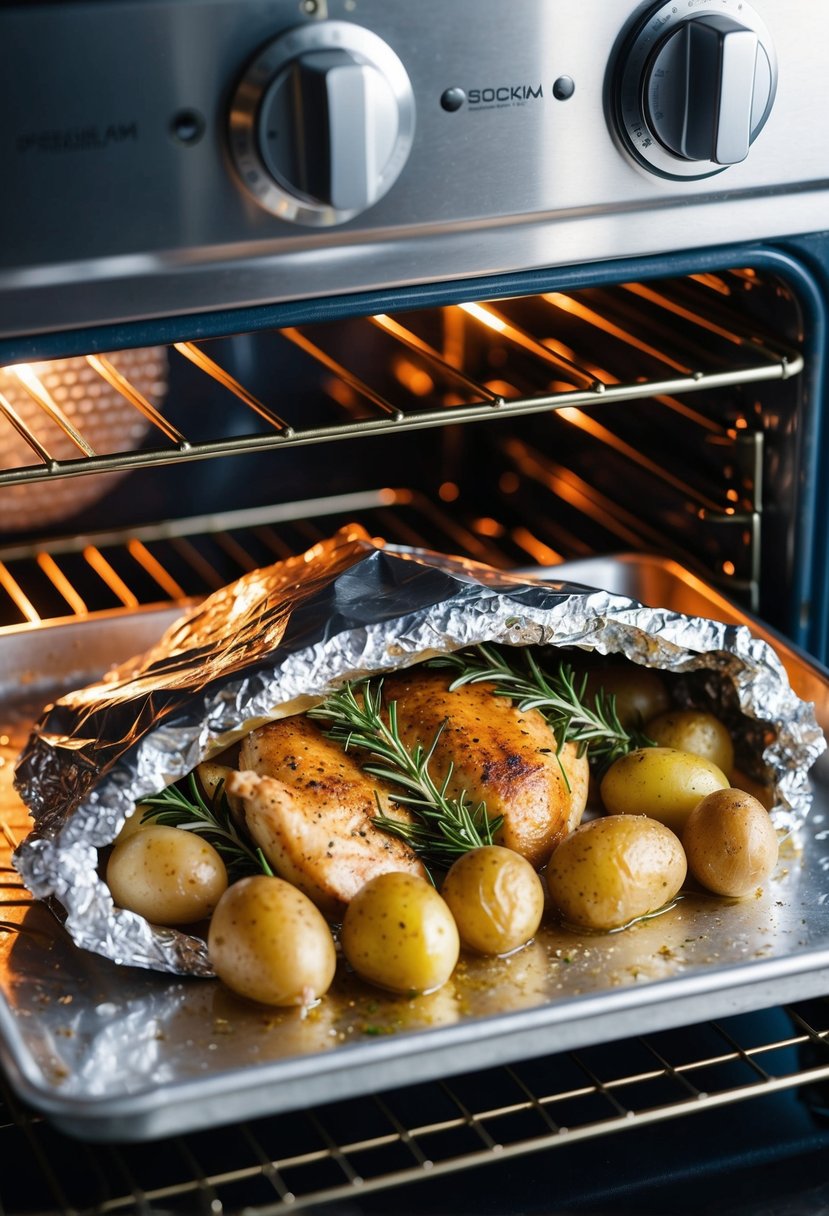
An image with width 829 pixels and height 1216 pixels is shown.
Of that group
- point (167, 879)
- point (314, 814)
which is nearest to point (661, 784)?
point (314, 814)

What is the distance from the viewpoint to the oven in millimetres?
1112

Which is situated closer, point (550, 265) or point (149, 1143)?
point (149, 1143)

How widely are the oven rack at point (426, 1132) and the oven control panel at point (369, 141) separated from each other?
2.28 feet

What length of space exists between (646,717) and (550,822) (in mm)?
265

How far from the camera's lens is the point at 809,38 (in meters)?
1.28

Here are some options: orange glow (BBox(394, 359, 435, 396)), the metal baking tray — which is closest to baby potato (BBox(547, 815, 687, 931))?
the metal baking tray

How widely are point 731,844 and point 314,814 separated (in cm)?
38

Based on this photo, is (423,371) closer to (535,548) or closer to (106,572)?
(535,548)

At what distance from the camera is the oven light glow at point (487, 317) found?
5.51 ft

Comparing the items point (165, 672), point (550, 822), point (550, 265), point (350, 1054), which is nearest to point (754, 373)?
point (550, 265)

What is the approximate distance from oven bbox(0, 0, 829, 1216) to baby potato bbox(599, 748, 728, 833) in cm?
20

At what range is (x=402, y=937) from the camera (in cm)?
118

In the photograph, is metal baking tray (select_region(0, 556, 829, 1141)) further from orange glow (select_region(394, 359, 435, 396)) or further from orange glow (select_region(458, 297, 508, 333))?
orange glow (select_region(394, 359, 435, 396))

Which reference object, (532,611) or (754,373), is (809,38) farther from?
(532,611)
